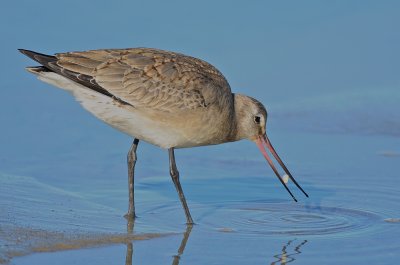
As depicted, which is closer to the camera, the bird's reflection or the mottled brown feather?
the bird's reflection

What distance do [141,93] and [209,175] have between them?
1.37 m

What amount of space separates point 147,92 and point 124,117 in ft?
1.02

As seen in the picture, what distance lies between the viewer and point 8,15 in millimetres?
12891

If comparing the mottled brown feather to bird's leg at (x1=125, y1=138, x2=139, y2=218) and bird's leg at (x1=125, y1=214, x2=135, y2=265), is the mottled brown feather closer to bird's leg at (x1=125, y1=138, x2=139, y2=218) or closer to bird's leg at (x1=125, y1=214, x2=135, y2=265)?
bird's leg at (x1=125, y1=138, x2=139, y2=218)

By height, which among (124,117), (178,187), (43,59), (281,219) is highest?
(43,59)

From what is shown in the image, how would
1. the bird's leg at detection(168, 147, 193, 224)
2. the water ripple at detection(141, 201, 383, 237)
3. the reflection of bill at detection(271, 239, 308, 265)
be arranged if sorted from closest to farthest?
the reflection of bill at detection(271, 239, 308, 265), the water ripple at detection(141, 201, 383, 237), the bird's leg at detection(168, 147, 193, 224)

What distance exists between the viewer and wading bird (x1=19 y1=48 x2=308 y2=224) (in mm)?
8289

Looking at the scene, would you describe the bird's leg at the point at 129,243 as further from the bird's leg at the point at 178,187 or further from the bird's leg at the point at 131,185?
the bird's leg at the point at 178,187

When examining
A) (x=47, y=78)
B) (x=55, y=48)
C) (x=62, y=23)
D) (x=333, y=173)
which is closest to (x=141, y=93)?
(x=47, y=78)

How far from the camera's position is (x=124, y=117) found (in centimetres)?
828

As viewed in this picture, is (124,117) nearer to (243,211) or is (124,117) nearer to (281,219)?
(243,211)

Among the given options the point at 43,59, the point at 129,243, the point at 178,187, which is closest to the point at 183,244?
the point at 129,243

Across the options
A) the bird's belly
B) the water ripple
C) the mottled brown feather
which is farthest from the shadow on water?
the mottled brown feather

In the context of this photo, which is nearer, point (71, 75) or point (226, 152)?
point (71, 75)
